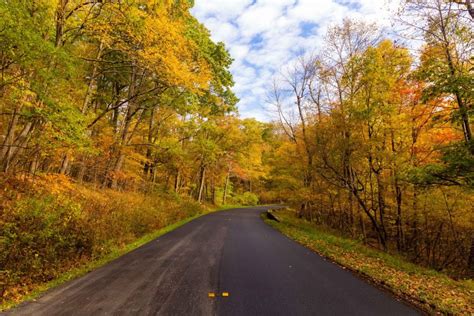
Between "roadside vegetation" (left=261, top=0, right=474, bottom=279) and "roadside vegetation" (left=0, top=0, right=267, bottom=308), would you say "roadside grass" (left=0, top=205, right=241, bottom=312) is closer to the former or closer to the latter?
"roadside vegetation" (left=0, top=0, right=267, bottom=308)

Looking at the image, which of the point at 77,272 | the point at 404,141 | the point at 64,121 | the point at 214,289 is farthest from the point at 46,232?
the point at 404,141

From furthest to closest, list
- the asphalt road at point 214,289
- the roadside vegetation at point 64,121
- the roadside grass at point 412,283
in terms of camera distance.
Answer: the roadside vegetation at point 64,121 → the roadside grass at point 412,283 → the asphalt road at point 214,289

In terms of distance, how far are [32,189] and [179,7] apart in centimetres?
922

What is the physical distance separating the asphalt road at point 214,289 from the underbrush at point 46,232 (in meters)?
0.63

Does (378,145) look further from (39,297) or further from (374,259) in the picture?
(39,297)

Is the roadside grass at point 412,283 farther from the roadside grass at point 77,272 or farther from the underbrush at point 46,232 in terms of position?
the underbrush at point 46,232

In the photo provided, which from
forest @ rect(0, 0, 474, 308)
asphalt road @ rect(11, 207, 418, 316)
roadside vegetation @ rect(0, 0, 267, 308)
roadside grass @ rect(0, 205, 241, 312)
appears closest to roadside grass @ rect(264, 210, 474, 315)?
asphalt road @ rect(11, 207, 418, 316)

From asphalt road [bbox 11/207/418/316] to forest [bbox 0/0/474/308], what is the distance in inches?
40.5

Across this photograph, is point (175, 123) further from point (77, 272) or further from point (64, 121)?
point (77, 272)

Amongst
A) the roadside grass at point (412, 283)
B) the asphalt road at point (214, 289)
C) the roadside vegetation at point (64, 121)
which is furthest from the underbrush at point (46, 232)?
the roadside grass at point (412, 283)

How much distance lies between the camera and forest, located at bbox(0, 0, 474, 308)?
17.8 ft

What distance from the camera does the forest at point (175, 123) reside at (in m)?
5.43

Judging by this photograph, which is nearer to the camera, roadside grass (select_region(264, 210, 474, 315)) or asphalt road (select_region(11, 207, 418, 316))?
asphalt road (select_region(11, 207, 418, 316))

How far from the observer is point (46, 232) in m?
4.90
